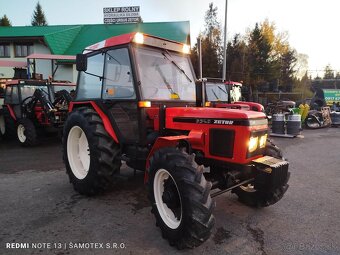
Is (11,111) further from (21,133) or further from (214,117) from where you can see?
(214,117)

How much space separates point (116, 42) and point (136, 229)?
250cm

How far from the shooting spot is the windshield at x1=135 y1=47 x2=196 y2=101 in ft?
13.1

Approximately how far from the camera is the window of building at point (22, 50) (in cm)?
2375

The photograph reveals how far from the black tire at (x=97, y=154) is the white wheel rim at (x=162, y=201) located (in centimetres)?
111

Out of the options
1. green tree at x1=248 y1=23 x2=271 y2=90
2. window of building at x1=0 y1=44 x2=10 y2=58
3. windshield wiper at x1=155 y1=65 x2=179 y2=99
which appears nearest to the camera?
windshield wiper at x1=155 y1=65 x2=179 y2=99

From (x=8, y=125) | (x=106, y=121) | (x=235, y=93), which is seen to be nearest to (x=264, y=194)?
(x=106, y=121)

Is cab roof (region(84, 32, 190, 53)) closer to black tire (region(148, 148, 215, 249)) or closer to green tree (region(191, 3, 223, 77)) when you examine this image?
black tire (region(148, 148, 215, 249))

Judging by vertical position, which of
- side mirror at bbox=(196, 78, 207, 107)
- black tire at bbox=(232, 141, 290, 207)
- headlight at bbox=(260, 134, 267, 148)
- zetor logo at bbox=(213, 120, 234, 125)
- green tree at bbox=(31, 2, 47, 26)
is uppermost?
green tree at bbox=(31, 2, 47, 26)

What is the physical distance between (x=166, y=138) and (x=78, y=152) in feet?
7.59

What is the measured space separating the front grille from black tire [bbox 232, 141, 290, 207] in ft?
2.33

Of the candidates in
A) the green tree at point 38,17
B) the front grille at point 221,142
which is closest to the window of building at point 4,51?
the front grille at point 221,142

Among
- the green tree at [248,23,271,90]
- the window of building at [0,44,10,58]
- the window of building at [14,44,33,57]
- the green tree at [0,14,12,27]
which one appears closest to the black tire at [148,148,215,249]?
the window of building at [14,44,33,57]

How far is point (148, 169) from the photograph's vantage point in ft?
11.3

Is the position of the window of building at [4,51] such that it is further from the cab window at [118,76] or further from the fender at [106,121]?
the cab window at [118,76]
